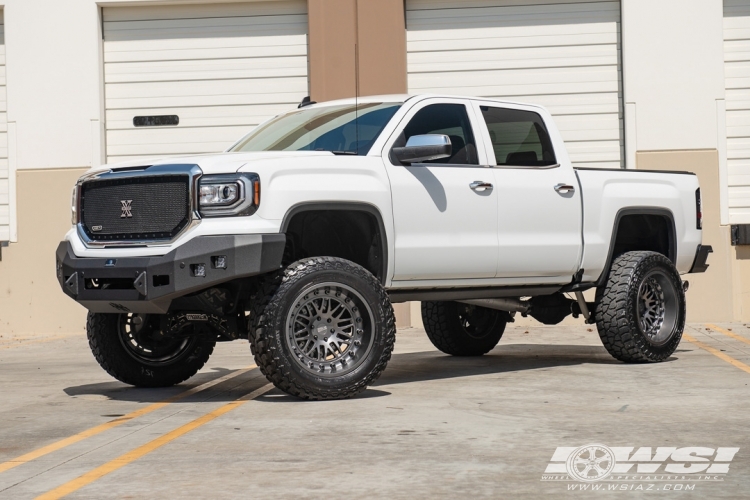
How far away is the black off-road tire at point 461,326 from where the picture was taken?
10.9m

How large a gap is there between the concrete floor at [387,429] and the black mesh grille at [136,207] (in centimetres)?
112

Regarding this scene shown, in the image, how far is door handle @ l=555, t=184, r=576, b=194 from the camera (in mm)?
→ 9195

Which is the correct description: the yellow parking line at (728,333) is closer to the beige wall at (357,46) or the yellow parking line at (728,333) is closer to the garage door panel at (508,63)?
the garage door panel at (508,63)

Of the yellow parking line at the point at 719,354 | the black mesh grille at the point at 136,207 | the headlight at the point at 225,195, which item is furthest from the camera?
the yellow parking line at the point at 719,354

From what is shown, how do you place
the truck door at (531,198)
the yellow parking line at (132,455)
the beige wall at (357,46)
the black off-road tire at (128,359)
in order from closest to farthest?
the yellow parking line at (132,455)
the black off-road tire at (128,359)
the truck door at (531,198)
the beige wall at (357,46)

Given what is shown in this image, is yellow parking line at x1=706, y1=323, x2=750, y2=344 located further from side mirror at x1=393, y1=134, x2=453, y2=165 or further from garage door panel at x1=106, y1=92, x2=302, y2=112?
garage door panel at x1=106, y1=92, x2=302, y2=112

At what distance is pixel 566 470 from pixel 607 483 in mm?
285

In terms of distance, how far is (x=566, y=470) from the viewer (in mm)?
5012

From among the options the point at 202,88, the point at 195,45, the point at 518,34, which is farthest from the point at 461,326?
the point at 195,45

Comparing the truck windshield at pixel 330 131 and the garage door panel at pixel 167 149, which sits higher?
the garage door panel at pixel 167 149

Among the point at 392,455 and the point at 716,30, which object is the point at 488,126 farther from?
the point at 716,30

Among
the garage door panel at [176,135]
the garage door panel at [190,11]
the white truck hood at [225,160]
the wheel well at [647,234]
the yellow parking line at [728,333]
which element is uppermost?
the garage door panel at [190,11]

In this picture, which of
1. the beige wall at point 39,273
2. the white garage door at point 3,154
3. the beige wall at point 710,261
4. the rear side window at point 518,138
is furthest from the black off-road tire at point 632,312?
the white garage door at point 3,154

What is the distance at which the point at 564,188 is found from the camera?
9.24 metres
